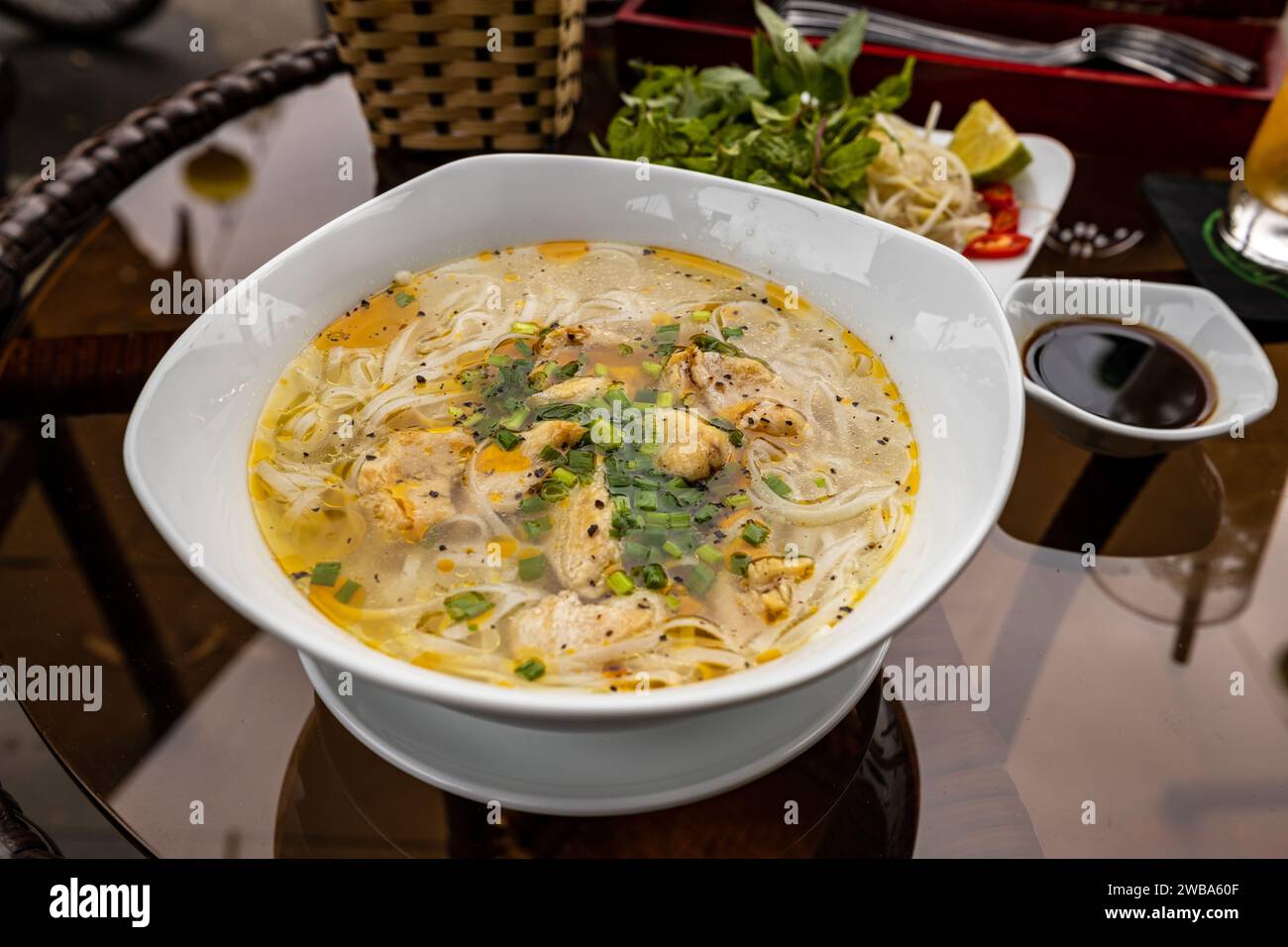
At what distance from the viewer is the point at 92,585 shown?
7.38 feet

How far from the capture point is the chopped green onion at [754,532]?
2.01 meters

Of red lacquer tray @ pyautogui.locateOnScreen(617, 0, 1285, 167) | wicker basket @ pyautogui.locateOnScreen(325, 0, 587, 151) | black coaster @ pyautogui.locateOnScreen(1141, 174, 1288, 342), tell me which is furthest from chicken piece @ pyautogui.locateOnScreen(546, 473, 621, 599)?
red lacquer tray @ pyautogui.locateOnScreen(617, 0, 1285, 167)

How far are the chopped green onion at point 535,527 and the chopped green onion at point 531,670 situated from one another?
335mm

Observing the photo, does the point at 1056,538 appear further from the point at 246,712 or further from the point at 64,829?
the point at 64,829

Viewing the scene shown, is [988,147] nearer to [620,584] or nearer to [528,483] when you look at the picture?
[528,483]

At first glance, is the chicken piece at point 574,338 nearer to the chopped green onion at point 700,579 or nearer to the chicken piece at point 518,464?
the chicken piece at point 518,464

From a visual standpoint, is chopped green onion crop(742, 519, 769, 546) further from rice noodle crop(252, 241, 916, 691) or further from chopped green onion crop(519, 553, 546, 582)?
chopped green onion crop(519, 553, 546, 582)

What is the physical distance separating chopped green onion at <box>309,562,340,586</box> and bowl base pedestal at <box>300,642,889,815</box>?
20 centimetres

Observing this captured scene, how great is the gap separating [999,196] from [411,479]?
2304mm

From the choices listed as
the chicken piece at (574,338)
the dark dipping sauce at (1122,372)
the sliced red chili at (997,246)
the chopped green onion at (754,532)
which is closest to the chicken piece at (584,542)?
the chopped green onion at (754,532)

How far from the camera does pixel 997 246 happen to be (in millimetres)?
3141
